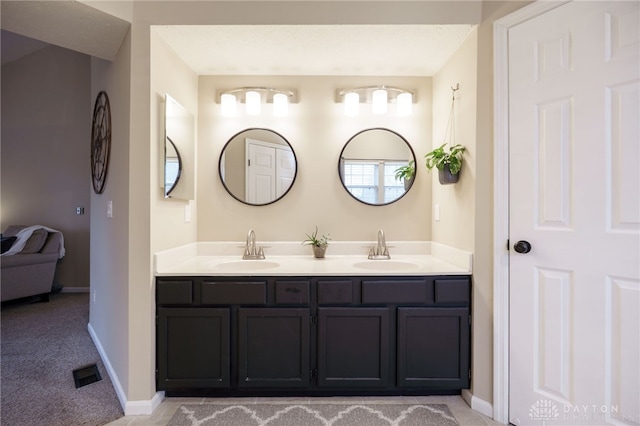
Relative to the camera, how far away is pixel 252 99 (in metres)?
2.42

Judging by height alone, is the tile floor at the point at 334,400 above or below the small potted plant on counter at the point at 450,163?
below

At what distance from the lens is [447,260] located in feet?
7.20

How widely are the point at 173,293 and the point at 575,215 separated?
2180 mm

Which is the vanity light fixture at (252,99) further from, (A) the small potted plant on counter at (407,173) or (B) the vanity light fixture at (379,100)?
(A) the small potted plant on counter at (407,173)


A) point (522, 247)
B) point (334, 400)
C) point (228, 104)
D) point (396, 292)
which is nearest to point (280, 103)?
point (228, 104)

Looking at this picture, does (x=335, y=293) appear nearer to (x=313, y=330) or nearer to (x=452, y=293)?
(x=313, y=330)

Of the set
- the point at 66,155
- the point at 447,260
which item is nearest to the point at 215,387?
the point at 447,260

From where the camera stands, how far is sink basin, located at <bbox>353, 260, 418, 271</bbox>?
2.25m

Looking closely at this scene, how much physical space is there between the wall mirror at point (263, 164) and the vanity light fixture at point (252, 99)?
0.16 metres

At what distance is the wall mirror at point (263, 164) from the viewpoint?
2510 millimetres

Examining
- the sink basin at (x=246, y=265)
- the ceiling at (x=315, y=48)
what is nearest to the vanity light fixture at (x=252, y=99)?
the ceiling at (x=315, y=48)

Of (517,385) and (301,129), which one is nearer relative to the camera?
(517,385)

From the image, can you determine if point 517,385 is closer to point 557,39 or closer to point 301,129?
point 557,39

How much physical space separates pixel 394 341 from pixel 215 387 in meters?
1.11
